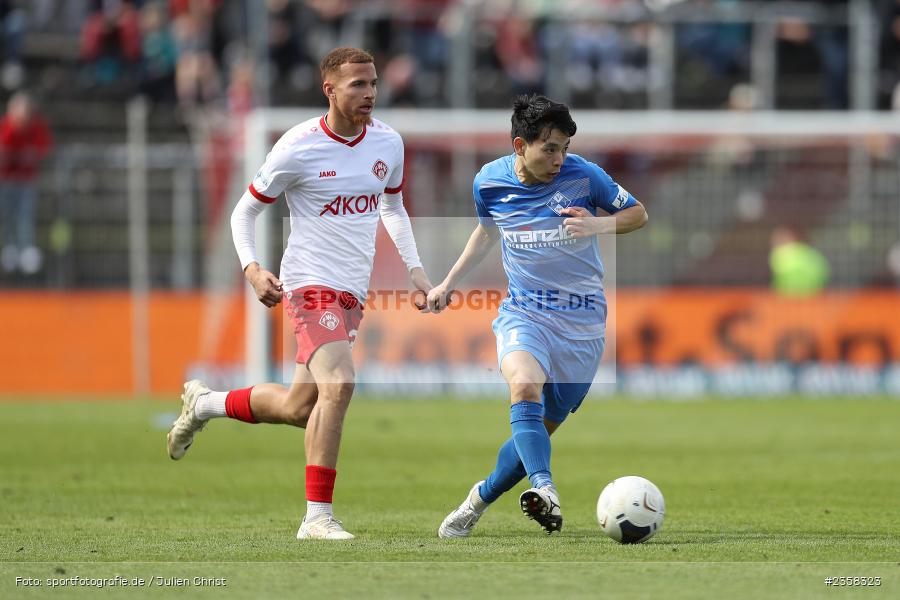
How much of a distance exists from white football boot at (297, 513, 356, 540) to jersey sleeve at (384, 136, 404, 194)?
2.12 m

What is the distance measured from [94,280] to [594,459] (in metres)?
11.0

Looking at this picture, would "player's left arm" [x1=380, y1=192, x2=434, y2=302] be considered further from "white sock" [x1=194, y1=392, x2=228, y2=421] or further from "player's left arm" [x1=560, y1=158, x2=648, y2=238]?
"white sock" [x1=194, y1=392, x2=228, y2=421]

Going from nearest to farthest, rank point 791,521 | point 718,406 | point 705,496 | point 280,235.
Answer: point 791,521
point 705,496
point 718,406
point 280,235

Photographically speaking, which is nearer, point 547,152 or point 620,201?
point 547,152

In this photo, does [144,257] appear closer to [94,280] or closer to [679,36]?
[94,280]

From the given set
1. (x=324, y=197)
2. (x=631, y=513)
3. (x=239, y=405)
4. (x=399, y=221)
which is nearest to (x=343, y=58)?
(x=324, y=197)

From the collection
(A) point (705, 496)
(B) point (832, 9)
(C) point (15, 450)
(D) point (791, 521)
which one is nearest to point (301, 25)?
(B) point (832, 9)

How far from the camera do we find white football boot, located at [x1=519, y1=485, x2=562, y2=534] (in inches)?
307

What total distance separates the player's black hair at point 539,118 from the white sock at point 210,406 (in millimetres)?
2527

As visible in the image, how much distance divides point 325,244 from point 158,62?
17096 millimetres

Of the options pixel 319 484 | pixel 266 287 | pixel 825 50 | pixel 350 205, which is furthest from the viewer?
pixel 825 50

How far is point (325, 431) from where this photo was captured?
8719 millimetres

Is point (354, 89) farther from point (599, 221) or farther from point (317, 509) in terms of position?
point (317, 509)

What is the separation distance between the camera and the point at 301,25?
25219 millimetres
